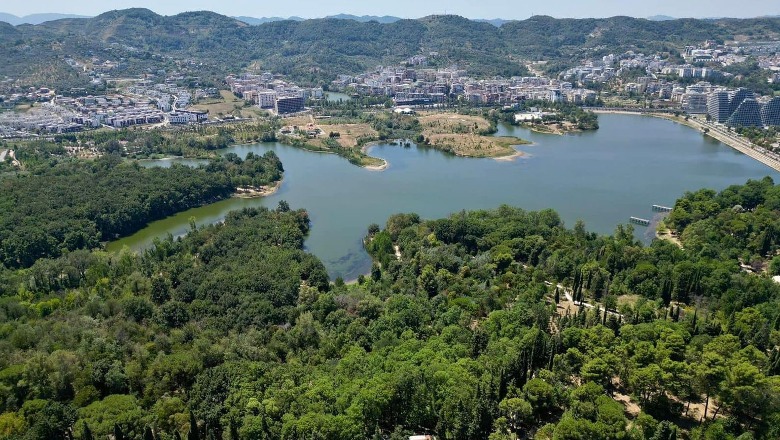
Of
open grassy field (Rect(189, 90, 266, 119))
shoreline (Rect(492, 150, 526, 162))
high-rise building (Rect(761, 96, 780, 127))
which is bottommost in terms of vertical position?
shoreline (Rect(492, 150, 526, 162))

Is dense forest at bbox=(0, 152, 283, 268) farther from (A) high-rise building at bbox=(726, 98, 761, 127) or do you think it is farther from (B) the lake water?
(A) high-rise building at bbox=(726, 98, 761, 127)

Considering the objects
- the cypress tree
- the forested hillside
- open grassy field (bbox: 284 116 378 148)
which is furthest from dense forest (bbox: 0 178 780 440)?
the forested hillside

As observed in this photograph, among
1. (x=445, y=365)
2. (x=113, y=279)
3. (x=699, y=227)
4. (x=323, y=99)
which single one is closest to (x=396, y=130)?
(x=323, y=99)

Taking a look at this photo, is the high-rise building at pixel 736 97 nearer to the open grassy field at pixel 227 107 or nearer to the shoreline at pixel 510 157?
the shoreline at pixel 510 157

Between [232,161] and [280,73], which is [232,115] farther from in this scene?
[280,73]

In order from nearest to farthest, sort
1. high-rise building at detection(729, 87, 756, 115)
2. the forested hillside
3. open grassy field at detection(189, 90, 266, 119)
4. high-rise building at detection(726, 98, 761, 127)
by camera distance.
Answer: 1. high-rise building at detection(726, 98, 761, 127)
2. high-rise building at detection(729, 87, 756, 115)
3. open grassy field at detection(189, 90, 266, 119)
4. the forested hillside
